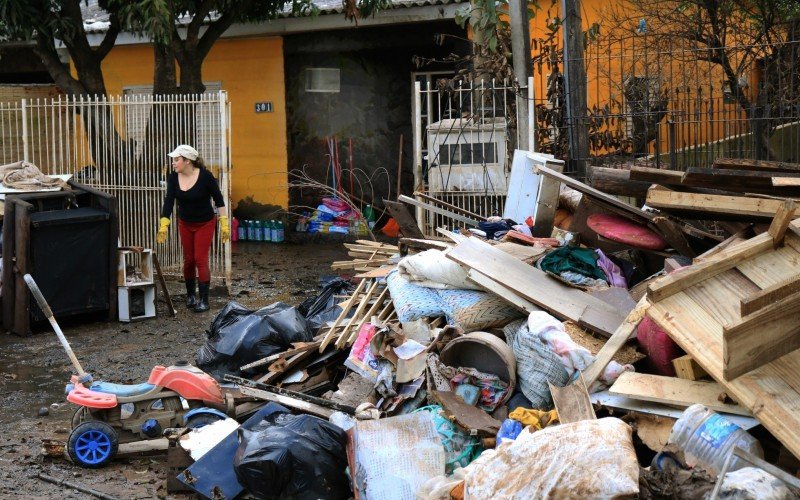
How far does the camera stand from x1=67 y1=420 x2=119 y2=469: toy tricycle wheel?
6.24 m

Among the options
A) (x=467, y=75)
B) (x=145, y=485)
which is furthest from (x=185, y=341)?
(x=467, y=75)

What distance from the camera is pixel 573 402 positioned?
538 centimetres

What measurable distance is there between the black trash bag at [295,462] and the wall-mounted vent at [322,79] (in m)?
11.7

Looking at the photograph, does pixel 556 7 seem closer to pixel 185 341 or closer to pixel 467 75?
pixel 467 75

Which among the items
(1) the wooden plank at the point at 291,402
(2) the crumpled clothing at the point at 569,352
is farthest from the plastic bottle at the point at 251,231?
(2) the crumpled clothing at the point at 569,352

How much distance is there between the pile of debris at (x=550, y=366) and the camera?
4.63 m

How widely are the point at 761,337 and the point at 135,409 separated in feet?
12.7

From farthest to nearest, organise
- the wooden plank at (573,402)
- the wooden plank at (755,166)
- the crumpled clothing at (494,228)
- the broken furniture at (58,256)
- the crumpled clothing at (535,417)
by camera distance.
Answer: the broken furniture at (58,256) → the crumpled clothing at (494,228) → the wooden plank at (755,166) → the crumpled clothing at (535,417) → the wooden plank at (573,402)

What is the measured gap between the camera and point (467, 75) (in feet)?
38.1

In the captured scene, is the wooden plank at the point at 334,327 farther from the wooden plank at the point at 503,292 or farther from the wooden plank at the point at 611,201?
the wooden plank at the point at 611,201

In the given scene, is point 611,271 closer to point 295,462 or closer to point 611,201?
point 611,201

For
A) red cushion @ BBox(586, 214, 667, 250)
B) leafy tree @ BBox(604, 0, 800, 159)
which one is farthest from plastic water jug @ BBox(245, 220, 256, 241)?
red cushion @ BBox(586, 214, 667, 250)

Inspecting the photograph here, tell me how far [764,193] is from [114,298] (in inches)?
258

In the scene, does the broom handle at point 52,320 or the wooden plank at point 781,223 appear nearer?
the wooden plank at point 781,223
